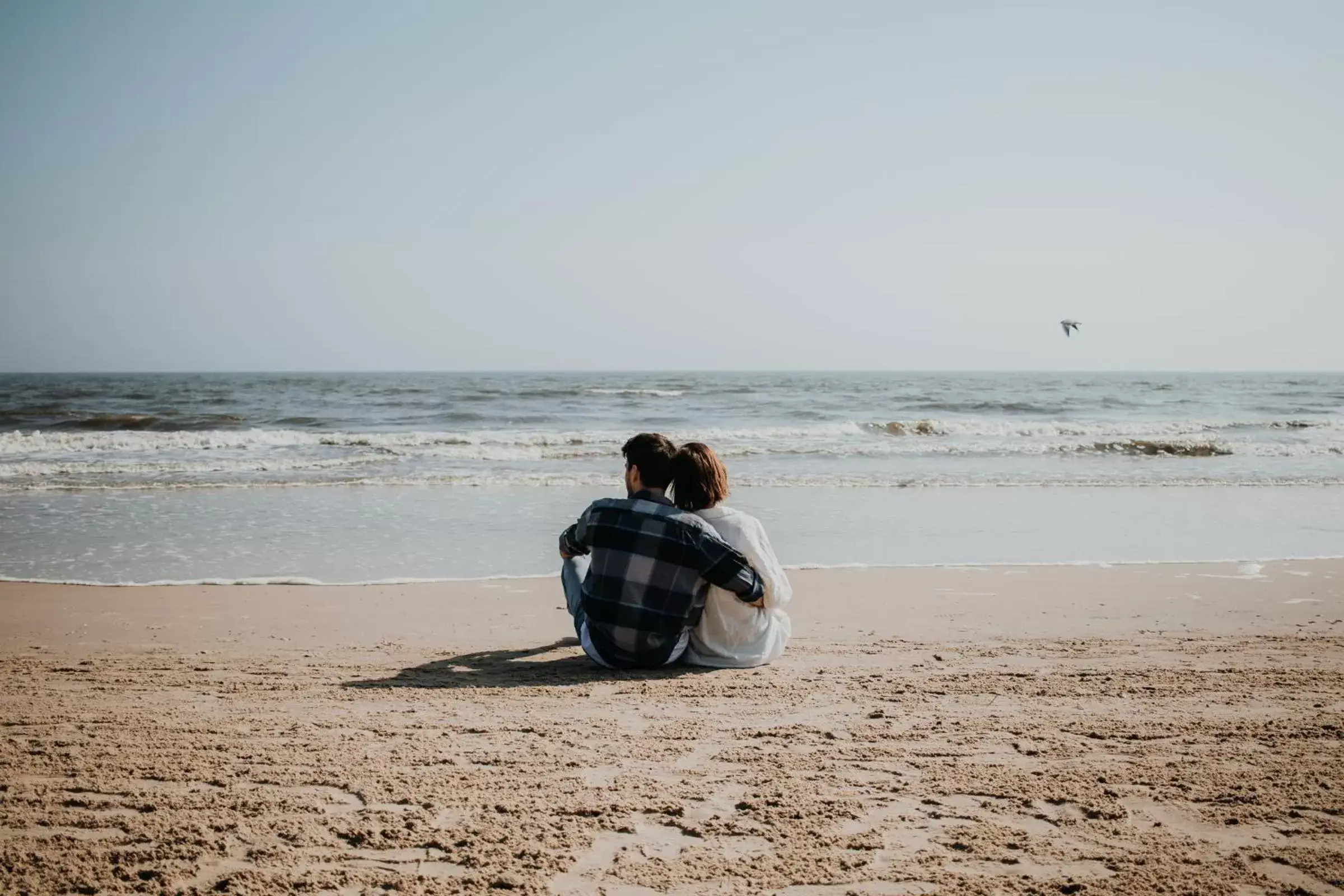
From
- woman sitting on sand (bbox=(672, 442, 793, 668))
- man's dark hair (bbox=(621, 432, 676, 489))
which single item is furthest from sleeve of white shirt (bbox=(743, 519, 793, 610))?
man's dark hair (bbox=(621, 432, 676, 489))

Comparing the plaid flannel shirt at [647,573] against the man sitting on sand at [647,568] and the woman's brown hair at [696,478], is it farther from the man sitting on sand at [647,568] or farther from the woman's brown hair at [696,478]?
the woman's brown hair at [696,478]

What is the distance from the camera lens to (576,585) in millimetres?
4566

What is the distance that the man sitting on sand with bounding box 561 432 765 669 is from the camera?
4.03m

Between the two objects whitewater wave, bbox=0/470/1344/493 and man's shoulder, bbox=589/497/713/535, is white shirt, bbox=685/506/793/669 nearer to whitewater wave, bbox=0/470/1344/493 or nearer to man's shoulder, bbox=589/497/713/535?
man's shoulder, bbox=589/497/713/535

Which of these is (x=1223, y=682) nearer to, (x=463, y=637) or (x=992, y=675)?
(x=992, y=675)

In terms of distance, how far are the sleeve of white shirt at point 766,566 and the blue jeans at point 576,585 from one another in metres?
0.91

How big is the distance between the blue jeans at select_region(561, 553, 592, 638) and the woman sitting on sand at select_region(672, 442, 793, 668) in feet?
1.98

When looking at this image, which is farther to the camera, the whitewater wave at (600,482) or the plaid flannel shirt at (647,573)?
the whitewater wave at (600,482)

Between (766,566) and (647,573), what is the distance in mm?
A: 600

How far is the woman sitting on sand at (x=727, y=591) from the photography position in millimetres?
4160

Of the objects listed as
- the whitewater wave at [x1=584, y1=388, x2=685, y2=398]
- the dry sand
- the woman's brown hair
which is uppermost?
the whitewater wave at [x1=584, y1=388, x2=685, y2=398]

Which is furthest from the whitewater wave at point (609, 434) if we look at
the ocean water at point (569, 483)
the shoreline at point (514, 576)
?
the shoreline at point (514, 576)

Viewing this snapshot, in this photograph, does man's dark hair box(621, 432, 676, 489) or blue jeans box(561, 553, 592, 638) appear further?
blue jeans box(561, 553, 592, 638)

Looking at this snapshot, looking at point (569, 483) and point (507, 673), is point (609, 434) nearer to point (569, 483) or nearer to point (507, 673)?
point (569, 483)
